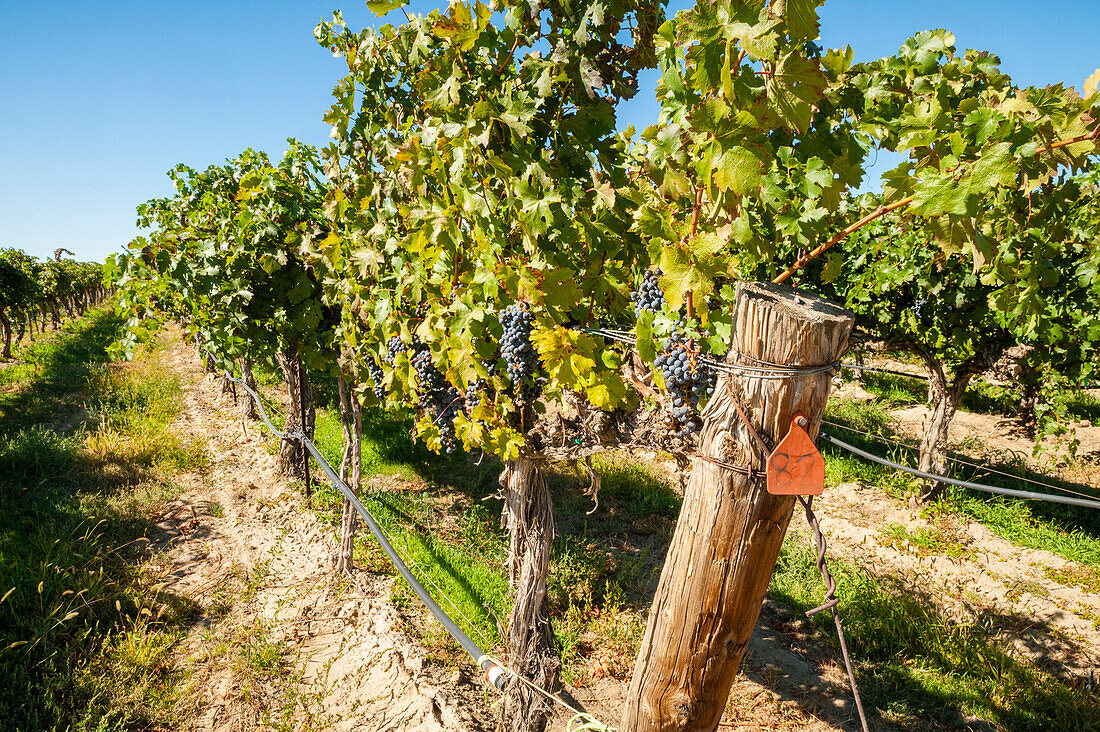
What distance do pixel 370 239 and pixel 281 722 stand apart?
2.88 meters

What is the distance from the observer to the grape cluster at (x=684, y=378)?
185 cm

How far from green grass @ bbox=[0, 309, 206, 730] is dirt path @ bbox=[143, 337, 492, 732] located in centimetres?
23

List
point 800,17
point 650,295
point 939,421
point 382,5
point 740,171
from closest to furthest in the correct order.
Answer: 1. point 800,17
2. point 740,171
3. point 650,295
4. point 382,5
5. point 939,421

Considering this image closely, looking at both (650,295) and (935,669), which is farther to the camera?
(935,669)

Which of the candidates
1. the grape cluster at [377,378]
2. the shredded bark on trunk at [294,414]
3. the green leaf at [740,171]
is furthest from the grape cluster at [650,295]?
the shredded bark on trunk at [294,414]

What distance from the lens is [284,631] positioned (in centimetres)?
403

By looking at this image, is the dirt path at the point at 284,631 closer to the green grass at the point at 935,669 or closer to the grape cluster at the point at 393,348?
the grape cluster at the point at 393,348

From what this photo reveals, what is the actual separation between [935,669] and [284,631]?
15.3 feet

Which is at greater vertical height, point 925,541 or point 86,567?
point 925,541

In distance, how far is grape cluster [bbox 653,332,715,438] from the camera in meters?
1.85

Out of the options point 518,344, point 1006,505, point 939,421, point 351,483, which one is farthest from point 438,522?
point 1006,505

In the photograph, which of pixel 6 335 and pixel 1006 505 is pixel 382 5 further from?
pixel 6 335

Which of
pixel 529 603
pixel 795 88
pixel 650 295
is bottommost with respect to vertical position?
pixel 529 603

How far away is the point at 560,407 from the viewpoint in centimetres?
266
